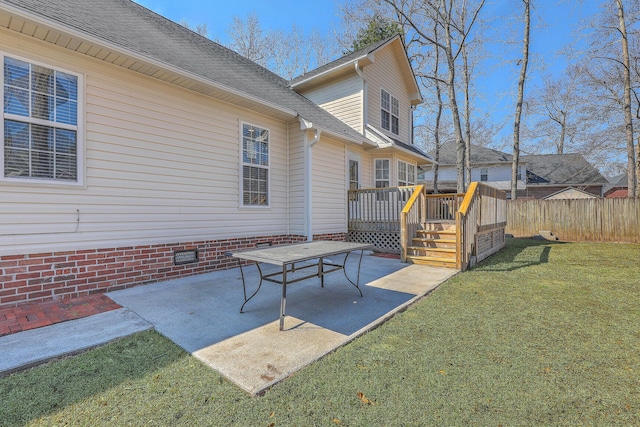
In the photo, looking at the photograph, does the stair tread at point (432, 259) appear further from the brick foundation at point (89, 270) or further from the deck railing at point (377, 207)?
Answer: the brick foundation at point (89, 270)

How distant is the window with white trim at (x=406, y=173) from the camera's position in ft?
37.1

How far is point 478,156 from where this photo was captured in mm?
28031

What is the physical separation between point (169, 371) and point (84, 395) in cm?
54

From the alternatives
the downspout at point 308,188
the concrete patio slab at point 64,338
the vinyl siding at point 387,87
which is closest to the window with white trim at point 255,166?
the downspout at point 308,188

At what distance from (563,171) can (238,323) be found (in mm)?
33308

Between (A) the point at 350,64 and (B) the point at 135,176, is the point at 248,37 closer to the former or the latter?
(A) the point at 350,64

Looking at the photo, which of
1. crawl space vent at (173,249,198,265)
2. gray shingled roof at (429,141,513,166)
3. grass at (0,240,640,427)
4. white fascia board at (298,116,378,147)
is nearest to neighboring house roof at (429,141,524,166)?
gray shingled roof at (429,141,513,166)

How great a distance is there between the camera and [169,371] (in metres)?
2.43

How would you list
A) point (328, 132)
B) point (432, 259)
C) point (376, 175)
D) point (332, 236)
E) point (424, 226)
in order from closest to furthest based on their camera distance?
1. point (432, 259)
2. point (328, 132)
3. point (424, 226)
4. point (332, 236)
5. point (376, 175)

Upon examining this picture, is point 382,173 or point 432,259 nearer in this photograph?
point 432,259

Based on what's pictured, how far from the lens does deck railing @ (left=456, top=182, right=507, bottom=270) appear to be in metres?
6.23

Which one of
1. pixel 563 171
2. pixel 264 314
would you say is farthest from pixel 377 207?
pixel 563 171

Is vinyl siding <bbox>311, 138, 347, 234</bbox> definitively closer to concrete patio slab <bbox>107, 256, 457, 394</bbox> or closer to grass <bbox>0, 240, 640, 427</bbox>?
concrete patio slab <bbox>107, 256, 457, 394</bbox>

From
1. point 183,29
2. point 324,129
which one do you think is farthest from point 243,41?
point 324,129
